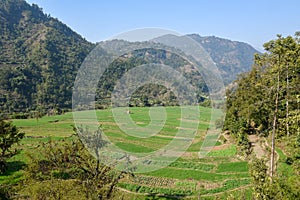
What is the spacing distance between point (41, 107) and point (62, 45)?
35.9 m

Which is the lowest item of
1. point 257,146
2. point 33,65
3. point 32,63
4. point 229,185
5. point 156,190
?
point 156,190

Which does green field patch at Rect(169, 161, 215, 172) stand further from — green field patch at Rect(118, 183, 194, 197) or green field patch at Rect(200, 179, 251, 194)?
green field patch at Rect(118, 183, 194, 197)

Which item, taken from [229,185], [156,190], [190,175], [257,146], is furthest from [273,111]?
[257,146]

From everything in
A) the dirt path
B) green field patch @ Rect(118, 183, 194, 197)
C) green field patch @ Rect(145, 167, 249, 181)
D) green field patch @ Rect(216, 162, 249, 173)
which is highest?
the dirt path

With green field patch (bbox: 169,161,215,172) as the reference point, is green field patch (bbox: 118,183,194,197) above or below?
below

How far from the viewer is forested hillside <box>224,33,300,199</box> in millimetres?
6500

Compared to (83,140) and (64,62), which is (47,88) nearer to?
(64,62)

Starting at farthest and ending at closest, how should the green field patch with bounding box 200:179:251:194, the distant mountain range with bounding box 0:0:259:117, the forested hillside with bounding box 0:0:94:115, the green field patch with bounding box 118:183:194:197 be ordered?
the forested hillside with bounding box 0:0:94:115, the distant mountain range with bounding box 0:0:259:117, the green field patch with bounding box 200:179:251:194, the green field patch with bounding box 118:183:194:197

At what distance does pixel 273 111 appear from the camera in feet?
42.2

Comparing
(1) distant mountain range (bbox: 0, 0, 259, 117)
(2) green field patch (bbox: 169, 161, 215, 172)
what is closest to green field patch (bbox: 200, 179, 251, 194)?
(2) green field patch (bbox: 169, 161, 215, 172)

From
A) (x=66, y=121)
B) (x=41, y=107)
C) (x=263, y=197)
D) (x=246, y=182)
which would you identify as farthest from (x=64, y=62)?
(x=263, y=197)

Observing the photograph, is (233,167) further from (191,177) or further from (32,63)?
(32,63)

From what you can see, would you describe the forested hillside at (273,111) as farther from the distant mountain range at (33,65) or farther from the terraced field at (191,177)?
the distant mountain range at (33,65)

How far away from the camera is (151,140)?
29.7 metres
